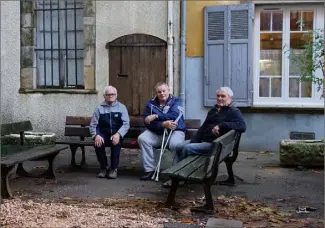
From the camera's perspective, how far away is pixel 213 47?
1030 centimetres

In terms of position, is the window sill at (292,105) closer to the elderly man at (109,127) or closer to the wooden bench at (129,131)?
the wooden bench at (129,131)

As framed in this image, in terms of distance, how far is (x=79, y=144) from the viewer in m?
7.92

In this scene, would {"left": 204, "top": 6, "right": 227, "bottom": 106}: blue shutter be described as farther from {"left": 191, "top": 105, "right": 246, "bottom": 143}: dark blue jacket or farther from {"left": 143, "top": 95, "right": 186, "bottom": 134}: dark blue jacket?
{"left": 191, "top": 105, "right": 246, "bottom": 143}: dark blue jacket

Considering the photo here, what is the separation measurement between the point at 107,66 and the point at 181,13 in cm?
170

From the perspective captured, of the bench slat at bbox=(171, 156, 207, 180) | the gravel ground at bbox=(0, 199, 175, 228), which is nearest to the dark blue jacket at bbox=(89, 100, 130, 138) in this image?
the bench slat at bbox=(171, 156, 207, 180)

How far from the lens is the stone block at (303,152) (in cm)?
820

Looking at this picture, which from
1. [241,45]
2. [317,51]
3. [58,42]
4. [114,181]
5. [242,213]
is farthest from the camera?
[58,42]

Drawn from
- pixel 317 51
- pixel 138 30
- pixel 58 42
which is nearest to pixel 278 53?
pixel 317 51

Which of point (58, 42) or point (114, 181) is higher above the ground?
point (58, 42)

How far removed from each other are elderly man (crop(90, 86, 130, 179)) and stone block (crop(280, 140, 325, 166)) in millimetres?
2447

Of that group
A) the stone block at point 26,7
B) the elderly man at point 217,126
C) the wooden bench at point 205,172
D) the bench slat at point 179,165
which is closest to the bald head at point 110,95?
the elderly man at point 217,126

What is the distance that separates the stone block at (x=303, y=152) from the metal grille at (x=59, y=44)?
441cm

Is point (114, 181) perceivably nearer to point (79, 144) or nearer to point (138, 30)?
point (79, 144)

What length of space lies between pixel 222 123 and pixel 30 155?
2.29 m
